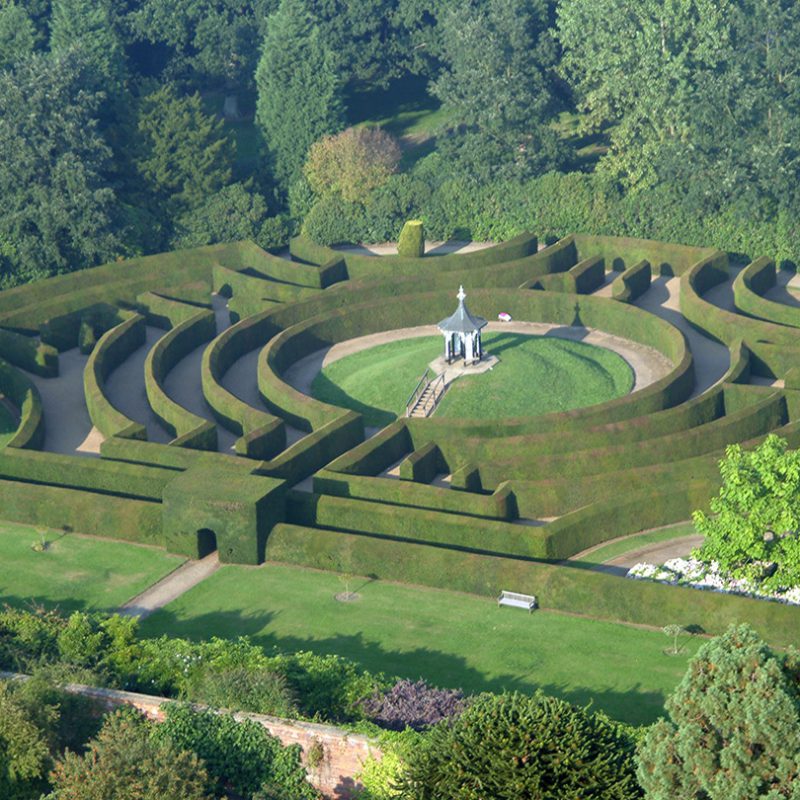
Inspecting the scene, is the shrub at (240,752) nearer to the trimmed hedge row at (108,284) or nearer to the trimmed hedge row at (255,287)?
the trimmed hedge row at (255,287)

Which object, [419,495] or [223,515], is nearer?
[223,515]

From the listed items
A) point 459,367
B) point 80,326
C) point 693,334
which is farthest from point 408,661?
point 80,326

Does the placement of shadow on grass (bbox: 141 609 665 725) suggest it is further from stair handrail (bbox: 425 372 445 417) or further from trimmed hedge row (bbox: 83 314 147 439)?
stair handrail (bbox: 425 372 445 417)

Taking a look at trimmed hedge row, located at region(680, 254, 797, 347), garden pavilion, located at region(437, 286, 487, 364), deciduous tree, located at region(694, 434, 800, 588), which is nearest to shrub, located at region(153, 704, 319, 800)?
deciduous tree, located at region(694, 434, 800, 588)

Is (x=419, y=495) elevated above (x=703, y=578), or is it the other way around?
(x=419, y=495)

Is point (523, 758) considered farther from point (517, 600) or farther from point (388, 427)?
point (388, 427)

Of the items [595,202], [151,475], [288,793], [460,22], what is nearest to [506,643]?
[288,793]
